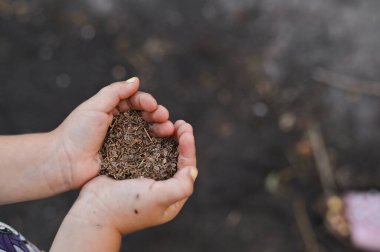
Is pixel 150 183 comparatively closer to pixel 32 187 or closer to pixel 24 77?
pixel 32 187

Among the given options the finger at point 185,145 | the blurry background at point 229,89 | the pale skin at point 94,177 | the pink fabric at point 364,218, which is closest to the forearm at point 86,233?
the pale skin at point 94,177

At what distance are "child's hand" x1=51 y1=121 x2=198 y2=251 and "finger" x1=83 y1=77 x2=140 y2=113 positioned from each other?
205 mm

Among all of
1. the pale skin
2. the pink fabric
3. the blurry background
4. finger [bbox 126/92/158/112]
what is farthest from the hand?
the pink fabric

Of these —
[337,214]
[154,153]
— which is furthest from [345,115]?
[154,153]

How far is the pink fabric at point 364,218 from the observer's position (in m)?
2.36

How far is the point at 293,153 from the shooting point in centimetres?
254

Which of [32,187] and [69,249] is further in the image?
[32,187]

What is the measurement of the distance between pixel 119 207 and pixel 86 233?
0.12 m

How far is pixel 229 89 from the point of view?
2689 millimetres

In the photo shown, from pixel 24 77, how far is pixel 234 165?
1245 millimetres

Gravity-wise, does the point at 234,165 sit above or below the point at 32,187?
below

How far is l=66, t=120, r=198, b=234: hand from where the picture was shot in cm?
140

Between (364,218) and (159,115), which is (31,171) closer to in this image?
(159,115)

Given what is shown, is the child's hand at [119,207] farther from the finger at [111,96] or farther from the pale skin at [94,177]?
the finger at [111,96]
